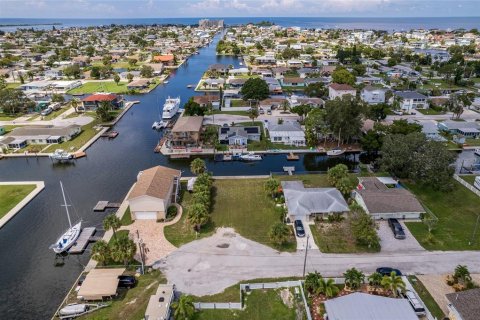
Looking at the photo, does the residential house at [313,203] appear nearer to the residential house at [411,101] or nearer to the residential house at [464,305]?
the residential house at [464,305]

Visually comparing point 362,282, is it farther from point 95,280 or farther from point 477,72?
point 477,72

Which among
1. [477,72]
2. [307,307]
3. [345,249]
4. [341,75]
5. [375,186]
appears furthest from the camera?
[477,72]

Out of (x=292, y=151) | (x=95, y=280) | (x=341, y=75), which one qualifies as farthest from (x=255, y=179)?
(x=341, y=75)

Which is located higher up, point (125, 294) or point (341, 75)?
point (341, 75)

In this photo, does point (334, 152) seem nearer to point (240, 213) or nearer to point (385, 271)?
point (240, 213)

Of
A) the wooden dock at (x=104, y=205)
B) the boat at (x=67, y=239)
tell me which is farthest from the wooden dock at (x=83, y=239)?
the wooden dock at (x=104, y=205)

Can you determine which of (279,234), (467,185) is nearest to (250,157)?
(279,234)

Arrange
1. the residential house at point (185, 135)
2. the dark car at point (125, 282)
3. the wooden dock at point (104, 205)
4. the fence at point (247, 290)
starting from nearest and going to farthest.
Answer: the fence at point (247, 290) → the dark car at point (125, 282) → the wooden dock at point (104, 205) → the residential house at point (185, 135)
